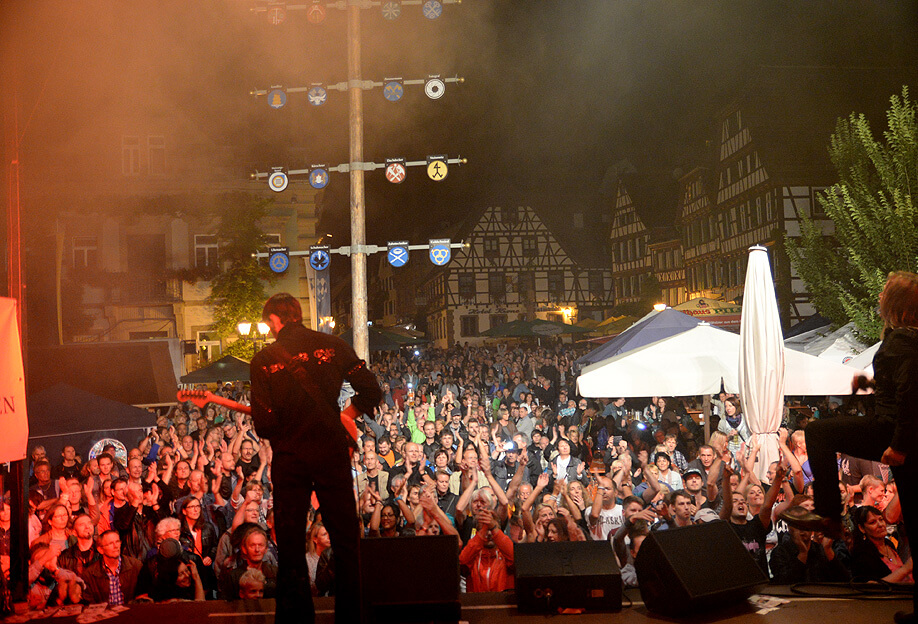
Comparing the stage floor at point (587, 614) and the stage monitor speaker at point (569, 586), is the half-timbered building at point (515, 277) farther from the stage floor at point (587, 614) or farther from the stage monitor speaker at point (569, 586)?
the stage monitor speaker at point (569, 586)

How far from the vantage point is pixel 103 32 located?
5.88m

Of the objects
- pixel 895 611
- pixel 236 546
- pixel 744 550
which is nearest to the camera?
pixel 895 611

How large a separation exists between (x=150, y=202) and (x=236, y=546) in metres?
19.0

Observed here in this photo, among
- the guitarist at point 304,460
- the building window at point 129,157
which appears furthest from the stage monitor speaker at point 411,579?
the building window at point 129,157

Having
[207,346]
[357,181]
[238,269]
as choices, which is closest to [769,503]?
[357,181]

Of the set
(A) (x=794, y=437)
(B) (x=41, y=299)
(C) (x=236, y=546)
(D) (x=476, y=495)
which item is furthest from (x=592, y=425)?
(B) (x=41, y=299)

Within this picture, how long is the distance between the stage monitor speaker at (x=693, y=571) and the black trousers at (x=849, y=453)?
52 centimetres

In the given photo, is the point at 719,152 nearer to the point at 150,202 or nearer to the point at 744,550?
the point at 150,202

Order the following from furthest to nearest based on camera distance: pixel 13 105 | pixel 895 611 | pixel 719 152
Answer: pixel 719 152, pixel 13 105, pixel 895 611

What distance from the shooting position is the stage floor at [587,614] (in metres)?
3.19

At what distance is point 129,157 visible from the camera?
20.5 metres

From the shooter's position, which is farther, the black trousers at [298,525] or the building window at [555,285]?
the building window at [555,285]

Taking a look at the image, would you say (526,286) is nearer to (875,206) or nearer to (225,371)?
(225,371)

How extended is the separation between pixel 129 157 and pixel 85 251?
10.7 feet
